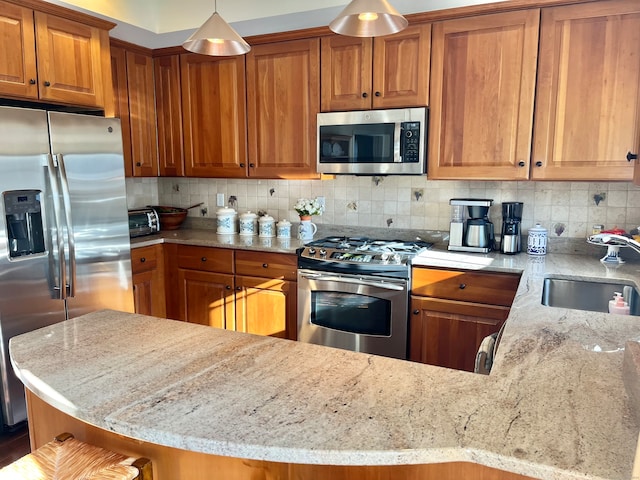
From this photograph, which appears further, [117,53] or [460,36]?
[117,53]

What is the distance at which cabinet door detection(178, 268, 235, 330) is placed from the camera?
3.31 metres

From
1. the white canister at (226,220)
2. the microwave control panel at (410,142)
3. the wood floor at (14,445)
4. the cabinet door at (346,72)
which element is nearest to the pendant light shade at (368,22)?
the microwave control panel at (410,142)

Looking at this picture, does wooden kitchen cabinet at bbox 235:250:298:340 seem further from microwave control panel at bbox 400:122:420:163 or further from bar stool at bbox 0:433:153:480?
bar stool at bbox 0:433:153:480

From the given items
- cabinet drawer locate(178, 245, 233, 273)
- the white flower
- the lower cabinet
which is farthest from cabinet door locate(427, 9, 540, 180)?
cabinet drawer locate(178, 245, 233, 273)

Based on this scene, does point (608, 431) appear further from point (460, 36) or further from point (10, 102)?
point (10, 102)

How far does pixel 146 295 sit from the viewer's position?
338 cm

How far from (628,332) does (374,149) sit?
1.81 metres

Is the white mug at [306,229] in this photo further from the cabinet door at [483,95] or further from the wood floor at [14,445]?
the wood floor at [14,445]

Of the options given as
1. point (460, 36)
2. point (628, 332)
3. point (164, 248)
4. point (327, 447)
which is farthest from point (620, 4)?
point (164, 248)

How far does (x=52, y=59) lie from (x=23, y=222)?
3.25ft

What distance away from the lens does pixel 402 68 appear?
9.31ft

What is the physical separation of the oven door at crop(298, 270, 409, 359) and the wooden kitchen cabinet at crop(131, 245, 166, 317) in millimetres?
1169

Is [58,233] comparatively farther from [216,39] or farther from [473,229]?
[473,229]

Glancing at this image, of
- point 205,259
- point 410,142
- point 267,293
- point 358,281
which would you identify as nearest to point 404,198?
point 410,142
